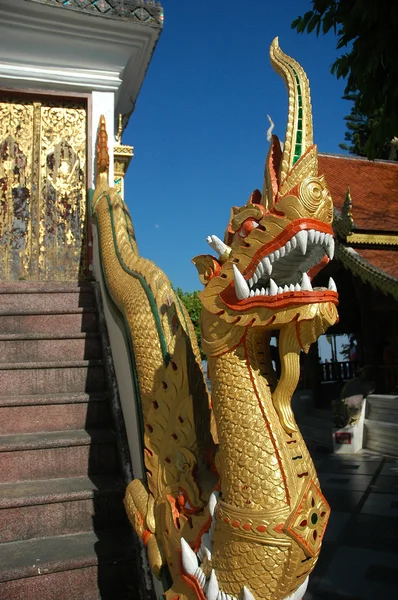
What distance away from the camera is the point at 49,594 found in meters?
1.99

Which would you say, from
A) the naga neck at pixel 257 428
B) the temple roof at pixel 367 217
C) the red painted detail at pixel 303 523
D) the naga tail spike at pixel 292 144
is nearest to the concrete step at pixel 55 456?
the naga neck at pixel 257 428

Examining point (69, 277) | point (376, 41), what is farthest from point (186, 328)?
point (69, 277)

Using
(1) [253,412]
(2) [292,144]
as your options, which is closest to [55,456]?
(1) [253,412]

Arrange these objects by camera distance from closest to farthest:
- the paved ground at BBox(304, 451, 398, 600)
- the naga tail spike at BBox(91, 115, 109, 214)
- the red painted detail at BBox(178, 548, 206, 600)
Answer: the red painted detail at BBox(178, 548, 206, 600) → the paved ground at BBox(304, 451, 398, 600) → the naga tail spike at BBox(91, 115, 109, 214)

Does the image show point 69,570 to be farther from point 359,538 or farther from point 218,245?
point 359,538

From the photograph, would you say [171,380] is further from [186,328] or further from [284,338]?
[284,338]

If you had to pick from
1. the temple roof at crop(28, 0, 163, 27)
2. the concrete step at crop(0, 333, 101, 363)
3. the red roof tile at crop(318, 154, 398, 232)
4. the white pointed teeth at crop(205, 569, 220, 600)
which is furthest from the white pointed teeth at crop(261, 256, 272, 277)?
the red roof tile at crop(318, 154, 398, 232)

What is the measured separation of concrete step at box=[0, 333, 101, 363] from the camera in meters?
3.25

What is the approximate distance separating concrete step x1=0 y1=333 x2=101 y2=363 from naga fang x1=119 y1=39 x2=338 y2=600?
5.51ft

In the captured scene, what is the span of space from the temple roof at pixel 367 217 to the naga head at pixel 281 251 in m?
5.62

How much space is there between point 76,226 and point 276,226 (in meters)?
4.01

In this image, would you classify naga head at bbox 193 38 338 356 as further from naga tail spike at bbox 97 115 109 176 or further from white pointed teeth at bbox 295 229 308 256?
naga tail spike at bbox 97 115 109 176

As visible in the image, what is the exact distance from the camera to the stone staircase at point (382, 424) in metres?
7.45

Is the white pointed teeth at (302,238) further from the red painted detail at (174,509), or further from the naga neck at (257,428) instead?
the red painted detail at (174,509)
